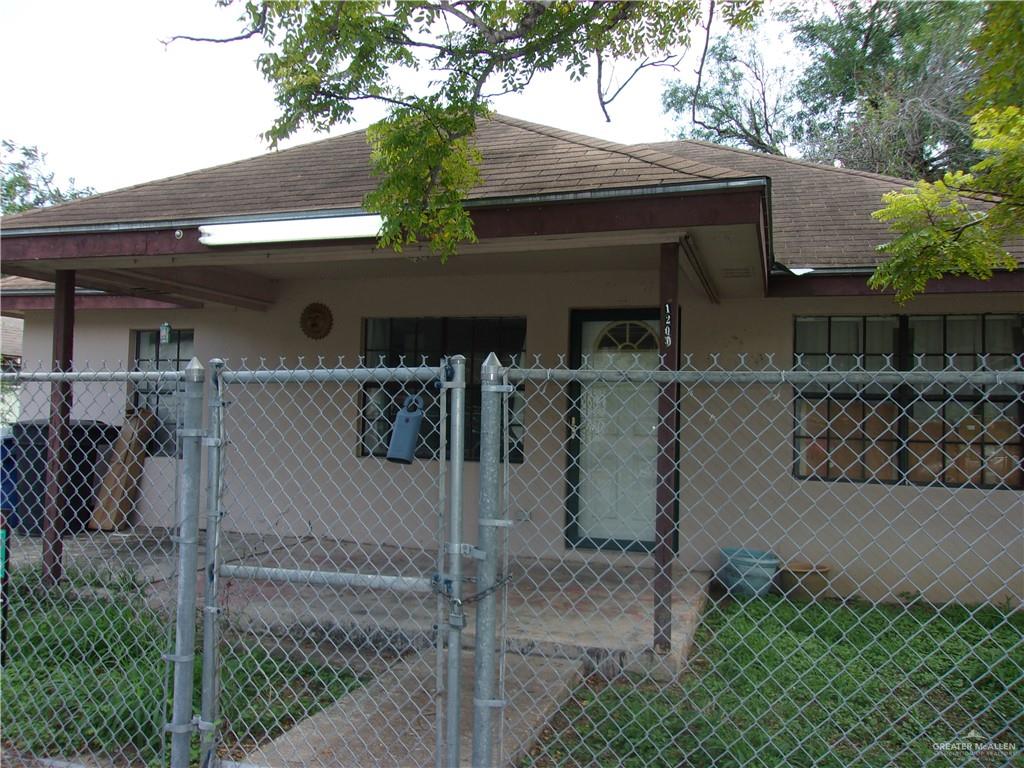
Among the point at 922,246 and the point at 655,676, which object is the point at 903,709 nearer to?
the point at 655,676

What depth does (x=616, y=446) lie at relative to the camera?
748 cm

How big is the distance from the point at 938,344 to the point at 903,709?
3768 mm

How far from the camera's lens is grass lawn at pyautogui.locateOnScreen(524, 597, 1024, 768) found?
3559 mm

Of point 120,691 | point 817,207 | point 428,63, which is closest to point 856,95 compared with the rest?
point 817,207

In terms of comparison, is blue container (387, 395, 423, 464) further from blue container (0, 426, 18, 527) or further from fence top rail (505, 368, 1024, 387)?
blue container (0, 426, 18, 527)

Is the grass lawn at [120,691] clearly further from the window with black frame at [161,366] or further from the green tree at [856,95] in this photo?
Result: the green tree at [856,95]

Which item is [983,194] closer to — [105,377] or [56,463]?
[105,377]

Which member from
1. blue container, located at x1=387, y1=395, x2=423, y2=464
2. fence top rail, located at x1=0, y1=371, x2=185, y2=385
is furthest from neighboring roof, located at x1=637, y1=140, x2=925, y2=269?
fence top rail, located at x1=0, y1=371, x2=185, y2=385

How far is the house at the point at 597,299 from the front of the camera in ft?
18.1

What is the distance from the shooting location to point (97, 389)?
9.45 meters

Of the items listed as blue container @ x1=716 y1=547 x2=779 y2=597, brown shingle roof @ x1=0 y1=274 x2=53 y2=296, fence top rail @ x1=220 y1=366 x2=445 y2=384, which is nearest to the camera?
fence top rail @ x1=220 y1=366 x2=445 y2=384

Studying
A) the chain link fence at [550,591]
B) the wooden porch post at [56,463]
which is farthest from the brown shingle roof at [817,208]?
the wooden porch post at [56,463]

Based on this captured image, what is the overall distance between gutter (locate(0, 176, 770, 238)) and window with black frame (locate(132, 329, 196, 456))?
9.50ft

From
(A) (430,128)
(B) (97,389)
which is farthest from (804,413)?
(B) (97,389)
